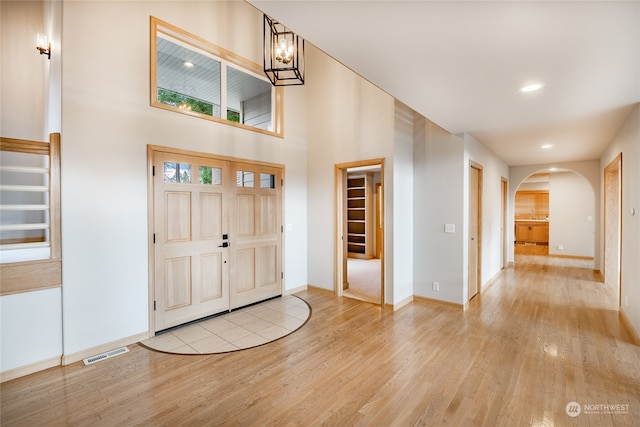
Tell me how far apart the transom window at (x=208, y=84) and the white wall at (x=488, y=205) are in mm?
3055

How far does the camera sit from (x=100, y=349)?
9.66ft

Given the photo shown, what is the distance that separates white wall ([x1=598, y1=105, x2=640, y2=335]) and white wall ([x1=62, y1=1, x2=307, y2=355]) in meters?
5.07

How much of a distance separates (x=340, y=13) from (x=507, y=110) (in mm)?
2584

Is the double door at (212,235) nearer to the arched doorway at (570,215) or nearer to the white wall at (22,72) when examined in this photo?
the white wall at (22,72)

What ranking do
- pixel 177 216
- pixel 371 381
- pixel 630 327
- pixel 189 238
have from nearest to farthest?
pixel 371 381, pixel 630 327, pixel 177 216, pixel 189 238

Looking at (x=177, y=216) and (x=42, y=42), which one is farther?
(x=177, y=216)

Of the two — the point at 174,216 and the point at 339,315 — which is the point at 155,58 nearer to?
the point at 174,216

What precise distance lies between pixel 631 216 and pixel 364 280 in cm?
394

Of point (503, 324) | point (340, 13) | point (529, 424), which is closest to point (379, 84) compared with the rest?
point (340, 13)

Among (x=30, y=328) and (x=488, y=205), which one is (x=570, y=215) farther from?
(x=30, y=328)

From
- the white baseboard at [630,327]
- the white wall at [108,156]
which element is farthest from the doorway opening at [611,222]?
the white wall at [108,156]

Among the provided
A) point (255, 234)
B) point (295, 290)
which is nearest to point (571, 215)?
point (295, 290)

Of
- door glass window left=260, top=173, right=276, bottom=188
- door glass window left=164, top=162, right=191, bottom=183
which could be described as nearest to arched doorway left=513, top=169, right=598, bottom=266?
door glass window left=260, top=173, right=276, bottom=188

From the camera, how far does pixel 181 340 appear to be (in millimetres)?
Result: 3264
